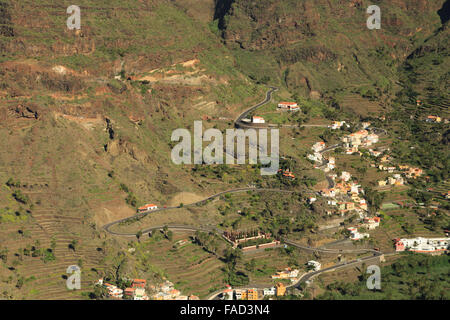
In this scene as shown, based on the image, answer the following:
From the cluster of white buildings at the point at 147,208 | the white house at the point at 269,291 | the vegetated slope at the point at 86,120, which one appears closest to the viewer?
the white house at the point at 269,291

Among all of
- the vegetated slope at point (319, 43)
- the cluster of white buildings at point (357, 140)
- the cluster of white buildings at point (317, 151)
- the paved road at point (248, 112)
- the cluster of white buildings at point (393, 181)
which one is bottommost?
the cluster of white buildings at point (393, 181)

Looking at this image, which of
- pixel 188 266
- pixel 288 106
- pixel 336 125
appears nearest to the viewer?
pixel 188 266

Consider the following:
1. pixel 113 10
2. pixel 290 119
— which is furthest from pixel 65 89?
pixel 290 119

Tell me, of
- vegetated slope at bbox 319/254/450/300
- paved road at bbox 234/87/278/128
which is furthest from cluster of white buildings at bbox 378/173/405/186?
paved road at bbox 234/87/278/128

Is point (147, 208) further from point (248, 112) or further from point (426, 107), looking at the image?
point (426, 107)

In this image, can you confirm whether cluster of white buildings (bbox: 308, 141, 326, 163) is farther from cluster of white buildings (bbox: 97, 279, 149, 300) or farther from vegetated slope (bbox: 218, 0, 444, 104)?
cluster of white buildings (bbox: 97, 279, 149, 300)

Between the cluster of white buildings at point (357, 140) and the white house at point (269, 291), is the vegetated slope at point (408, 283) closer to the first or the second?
the white house at point (269, 291)

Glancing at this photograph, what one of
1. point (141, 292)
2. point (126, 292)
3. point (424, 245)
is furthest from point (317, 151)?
point (126, 292)

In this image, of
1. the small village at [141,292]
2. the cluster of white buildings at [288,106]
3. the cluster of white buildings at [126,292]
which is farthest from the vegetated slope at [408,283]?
the cluster of white buildings at [288,106]
